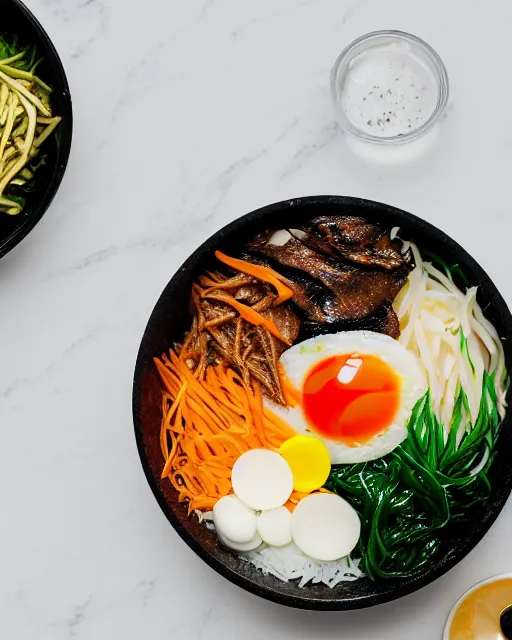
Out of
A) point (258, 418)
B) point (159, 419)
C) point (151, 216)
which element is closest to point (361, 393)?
point (258, 418)

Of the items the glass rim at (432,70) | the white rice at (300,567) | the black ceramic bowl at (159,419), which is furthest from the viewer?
the glass rim at (432,70)

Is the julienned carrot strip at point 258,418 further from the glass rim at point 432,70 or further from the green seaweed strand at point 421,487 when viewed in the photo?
the glass rim at point 432,70

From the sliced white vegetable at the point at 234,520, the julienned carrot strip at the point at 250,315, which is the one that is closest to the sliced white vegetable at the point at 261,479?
the sliced white vegetable at the point at 234,520

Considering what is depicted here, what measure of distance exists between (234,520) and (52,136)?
3.70 ft

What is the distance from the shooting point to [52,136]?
2.75m

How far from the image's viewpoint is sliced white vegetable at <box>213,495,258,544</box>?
2.57 m

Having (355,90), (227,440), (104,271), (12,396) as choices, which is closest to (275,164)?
(355,90)

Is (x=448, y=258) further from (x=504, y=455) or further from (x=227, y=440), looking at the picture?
(x=227, y=440)

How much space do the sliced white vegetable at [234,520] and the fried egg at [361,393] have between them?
0.27m

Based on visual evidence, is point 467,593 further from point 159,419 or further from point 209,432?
point 159,419

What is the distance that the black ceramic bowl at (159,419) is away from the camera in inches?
98.8

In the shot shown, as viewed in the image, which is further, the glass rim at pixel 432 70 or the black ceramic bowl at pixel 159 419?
the glass rim at pixel 432 70

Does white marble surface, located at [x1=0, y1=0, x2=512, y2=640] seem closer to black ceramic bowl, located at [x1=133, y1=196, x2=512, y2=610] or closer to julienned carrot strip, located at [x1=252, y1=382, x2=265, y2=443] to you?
black ceramic bowl, located at [x1=133, y1=196, x2=512, y2=610]

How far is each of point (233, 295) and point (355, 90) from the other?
0.70 metres
